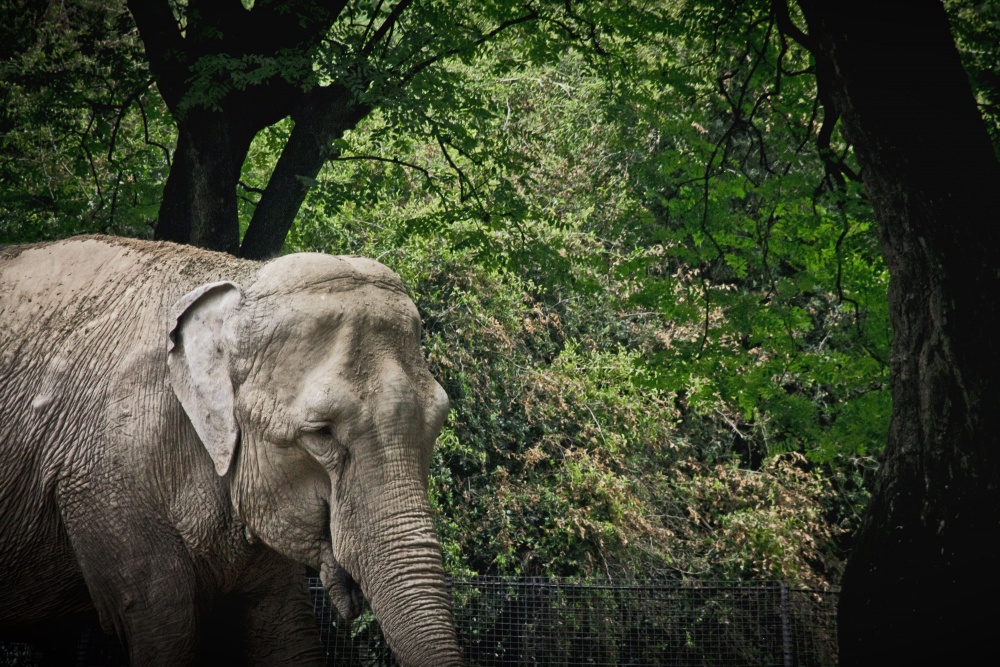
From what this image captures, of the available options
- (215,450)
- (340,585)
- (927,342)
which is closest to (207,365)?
(215,450)

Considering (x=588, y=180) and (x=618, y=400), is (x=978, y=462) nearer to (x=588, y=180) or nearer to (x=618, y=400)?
(x=618, y=400)

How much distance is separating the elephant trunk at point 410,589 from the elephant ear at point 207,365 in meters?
0.81

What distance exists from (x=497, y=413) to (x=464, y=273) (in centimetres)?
202

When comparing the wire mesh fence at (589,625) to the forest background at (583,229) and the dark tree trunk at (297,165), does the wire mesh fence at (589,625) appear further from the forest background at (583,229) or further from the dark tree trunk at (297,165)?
the dark tree trunk at (297,165)

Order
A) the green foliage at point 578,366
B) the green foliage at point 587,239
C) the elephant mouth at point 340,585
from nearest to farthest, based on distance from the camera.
→ the elephant mouth at point 340,585 < the green foliage at point 587,239 < the green foliage at point 578,366

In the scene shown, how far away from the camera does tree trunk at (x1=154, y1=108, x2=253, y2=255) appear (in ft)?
26.0

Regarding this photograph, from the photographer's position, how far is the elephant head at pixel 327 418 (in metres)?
4.09

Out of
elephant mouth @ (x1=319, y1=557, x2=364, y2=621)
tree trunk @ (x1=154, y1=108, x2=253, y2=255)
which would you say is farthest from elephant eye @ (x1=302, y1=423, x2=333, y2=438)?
tree trunk @ (x1=154, y1=108, x2=253, y2=255)

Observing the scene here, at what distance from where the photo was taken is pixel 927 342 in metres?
5.00

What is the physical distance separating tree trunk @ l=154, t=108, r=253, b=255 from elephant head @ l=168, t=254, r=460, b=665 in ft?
11.6

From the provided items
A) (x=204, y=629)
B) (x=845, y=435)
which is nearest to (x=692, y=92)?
(x=845, y=435)

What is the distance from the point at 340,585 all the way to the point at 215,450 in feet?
2.65

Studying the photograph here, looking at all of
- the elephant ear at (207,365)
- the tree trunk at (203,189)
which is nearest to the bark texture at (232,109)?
the tree trunk at (203,189)

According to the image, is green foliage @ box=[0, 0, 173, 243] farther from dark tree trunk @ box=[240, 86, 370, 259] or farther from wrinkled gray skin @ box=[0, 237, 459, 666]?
wrinkled gray skin @ box=[0, 237, 459, 666]
